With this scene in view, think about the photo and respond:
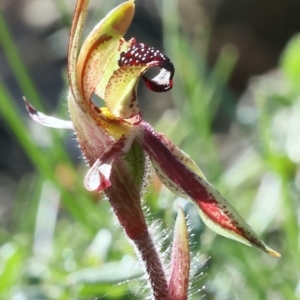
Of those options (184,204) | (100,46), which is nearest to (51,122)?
(100,46)

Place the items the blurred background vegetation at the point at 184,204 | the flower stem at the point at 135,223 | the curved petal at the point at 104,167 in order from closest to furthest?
the curved petal at the point at 104,167 → the flower stem at the point at 135,223 → the blurred background vegetation at the point at 184,204

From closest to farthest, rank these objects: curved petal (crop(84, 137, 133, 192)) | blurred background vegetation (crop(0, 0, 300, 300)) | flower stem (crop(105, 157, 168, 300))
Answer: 1. curved petal (crop(84, 137, 133, 192))
2. flower stem (crop(105, 157, 168, 300))
3. blurred background vegetation (crop(0, 0, 300, 300))

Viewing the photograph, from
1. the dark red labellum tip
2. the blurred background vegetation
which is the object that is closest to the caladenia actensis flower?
the dark red labellum tip

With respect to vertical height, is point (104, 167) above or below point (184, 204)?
below

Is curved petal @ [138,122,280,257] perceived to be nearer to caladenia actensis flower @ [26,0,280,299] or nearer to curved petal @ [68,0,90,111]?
caladenia actensis flower @ [26,0,280,299]

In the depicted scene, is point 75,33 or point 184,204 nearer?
point 75,33

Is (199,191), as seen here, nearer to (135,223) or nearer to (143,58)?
(135,223)

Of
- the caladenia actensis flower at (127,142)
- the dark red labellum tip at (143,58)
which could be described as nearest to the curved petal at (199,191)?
the caladenia actensis flower at (127,142)

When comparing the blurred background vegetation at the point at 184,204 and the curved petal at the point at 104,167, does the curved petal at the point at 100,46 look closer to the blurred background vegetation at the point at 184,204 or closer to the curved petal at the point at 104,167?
the curved petal at the point at 104,167

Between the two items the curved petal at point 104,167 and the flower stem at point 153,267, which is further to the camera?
the flower stem at point 153,267
